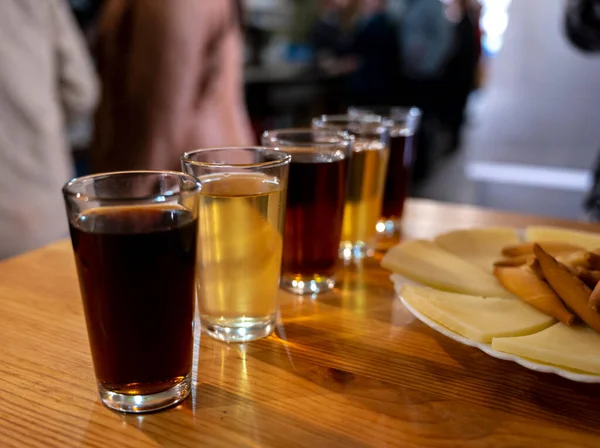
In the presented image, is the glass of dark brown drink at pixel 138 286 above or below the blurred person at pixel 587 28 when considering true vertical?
below

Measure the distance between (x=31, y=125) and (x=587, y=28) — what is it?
1.90 m

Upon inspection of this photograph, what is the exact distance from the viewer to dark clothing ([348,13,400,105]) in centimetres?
369

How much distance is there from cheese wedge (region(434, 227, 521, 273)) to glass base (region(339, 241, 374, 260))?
5.5 inches

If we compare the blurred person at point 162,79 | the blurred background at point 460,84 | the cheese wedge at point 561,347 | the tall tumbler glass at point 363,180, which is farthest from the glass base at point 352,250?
the blurred background at point 460,84

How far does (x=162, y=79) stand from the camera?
1.53 meters

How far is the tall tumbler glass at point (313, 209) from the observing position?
0.86 m

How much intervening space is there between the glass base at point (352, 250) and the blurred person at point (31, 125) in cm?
109

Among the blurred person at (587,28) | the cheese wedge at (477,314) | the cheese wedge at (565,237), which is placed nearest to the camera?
the cheese wedge at (477,314)

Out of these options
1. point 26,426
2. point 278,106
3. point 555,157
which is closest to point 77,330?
point 26,426

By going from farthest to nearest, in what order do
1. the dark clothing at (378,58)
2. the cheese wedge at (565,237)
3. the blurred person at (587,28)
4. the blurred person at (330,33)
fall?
the blurred person at (330,33)
the dark clothing at (378,58)
the blurred person at (587,28)
the cheese wedge at (565,237)

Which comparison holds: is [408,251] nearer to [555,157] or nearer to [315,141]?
[315,141]

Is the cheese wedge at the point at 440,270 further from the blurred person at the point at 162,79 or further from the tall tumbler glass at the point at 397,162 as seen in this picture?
the blurred person at the point at 162,79

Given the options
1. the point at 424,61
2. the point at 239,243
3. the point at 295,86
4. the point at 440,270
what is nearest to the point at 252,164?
the point at 239,243

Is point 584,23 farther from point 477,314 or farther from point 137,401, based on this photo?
point 137,401
